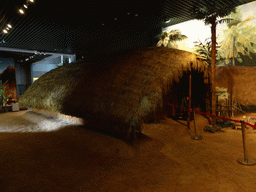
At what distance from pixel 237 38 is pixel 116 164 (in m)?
20.8

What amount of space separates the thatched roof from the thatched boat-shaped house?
8.45ft

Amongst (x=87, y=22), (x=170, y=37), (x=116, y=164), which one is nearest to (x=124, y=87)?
(x=116, y=164)

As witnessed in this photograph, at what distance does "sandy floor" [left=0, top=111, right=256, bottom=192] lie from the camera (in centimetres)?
303

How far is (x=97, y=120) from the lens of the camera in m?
5.66

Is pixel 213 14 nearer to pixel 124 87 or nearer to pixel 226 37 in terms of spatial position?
pixel 124 87

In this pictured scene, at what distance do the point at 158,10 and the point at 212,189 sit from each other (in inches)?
350

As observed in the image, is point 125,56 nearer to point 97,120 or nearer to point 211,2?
point 97,120

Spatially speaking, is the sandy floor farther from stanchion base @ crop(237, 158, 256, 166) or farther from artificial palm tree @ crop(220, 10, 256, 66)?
artificial palm tree @ crop(220, 10, 256, 66)

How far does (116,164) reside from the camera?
3959mm

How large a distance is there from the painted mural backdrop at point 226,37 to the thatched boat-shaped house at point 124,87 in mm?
3390

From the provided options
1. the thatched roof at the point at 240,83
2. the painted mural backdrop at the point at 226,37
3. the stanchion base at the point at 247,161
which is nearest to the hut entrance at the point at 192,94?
the painted mural backdrop at the point at 226,37

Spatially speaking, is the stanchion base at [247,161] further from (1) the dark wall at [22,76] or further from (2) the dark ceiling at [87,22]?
(1) the dark wall at [22,76]

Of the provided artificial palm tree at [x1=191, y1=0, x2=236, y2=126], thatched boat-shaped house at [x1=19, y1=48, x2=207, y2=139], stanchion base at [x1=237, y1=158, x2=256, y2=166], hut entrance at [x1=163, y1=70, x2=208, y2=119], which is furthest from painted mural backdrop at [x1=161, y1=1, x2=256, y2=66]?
stanchion base at [x1=237, y1=158, x2=256, y2=166]

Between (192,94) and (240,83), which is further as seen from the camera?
(240,83)
